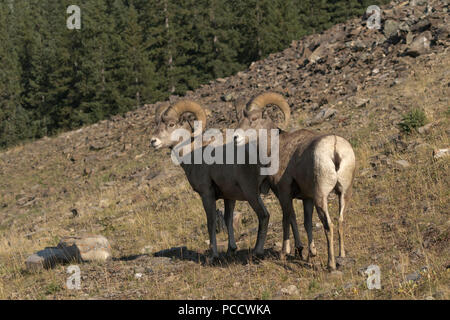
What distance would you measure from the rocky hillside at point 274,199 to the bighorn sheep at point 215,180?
0.64 m

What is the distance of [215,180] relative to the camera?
34.3 ft

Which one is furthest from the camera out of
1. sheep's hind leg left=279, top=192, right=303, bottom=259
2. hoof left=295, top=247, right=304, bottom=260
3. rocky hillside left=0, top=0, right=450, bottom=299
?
hoof left=295, top=247, right=304, bottom=260

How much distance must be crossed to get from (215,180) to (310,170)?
2582 millimetres

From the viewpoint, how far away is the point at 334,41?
29.0 meters

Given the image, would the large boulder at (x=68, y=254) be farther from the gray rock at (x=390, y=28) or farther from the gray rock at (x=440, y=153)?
the gray rock at (x=390, y=28)

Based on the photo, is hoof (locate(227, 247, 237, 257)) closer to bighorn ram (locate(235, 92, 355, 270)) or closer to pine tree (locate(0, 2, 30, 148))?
bighorn ram (locate(235, 92, 355, 270))

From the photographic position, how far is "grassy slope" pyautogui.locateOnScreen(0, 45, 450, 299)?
809 centimetres

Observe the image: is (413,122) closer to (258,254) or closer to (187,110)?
(187,110)

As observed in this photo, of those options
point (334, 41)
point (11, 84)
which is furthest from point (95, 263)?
point (11, 84)

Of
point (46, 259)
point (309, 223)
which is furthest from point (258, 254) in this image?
point (46, 259)

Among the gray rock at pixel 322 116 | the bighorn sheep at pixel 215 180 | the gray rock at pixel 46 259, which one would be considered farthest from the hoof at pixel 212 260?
the gray rock at pixel 322 116

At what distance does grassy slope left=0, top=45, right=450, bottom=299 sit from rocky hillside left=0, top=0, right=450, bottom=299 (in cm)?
4

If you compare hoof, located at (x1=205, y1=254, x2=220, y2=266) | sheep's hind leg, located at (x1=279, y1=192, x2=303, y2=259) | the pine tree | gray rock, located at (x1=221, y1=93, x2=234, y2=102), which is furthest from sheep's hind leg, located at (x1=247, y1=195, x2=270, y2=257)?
the pine tree
